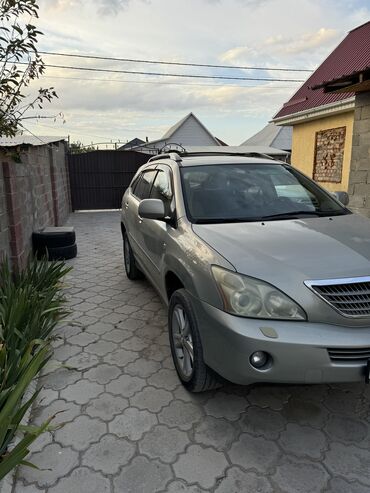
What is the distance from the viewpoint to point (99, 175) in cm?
1330

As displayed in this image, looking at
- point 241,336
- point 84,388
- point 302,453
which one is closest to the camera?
point 241,336

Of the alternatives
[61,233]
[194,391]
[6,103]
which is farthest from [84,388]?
[61,233]

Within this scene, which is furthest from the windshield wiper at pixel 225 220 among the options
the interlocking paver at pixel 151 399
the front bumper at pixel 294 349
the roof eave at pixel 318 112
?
the roof eave at pixel 318 112

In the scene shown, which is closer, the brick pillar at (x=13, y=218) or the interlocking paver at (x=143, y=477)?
the interlocking paver at (x=143, y=477)

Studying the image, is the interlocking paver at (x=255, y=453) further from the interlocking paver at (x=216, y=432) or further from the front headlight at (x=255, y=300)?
the front headlight at (x=255, y=300)

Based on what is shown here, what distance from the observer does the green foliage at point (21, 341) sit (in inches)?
70.9

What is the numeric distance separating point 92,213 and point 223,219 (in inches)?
426

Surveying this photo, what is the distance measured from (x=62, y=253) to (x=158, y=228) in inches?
137

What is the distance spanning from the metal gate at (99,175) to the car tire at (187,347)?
11152 millimetres

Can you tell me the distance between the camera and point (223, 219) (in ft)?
9.24

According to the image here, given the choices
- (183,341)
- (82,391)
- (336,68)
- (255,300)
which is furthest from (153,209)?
(336,68)

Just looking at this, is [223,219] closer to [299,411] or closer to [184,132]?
[299,411]

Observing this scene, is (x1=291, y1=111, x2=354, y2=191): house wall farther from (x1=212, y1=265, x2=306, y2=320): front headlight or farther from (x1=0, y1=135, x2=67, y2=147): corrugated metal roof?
(x1=212, y1=265, x2=306, y2=320): front headlight

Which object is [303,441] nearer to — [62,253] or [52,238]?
[52,238]
